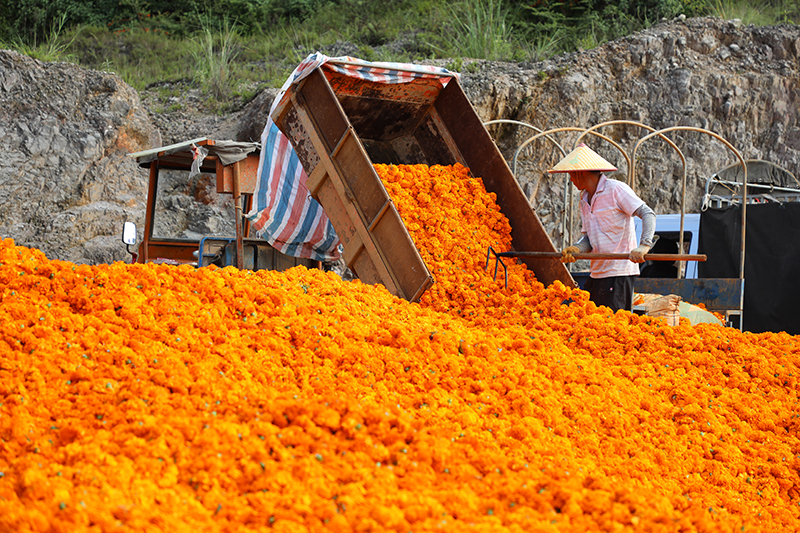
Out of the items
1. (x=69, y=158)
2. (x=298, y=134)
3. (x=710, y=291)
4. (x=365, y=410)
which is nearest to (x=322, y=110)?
(x=298, y=134)

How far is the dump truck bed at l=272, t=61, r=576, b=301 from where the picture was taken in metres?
5.21

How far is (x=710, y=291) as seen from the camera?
7305 mm

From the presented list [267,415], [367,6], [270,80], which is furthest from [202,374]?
[367,6]

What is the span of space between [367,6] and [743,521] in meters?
18.8

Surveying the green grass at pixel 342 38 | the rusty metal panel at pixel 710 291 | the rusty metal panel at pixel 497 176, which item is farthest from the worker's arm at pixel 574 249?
the green grass at pixel 342 38

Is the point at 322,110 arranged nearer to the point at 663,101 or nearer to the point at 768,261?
the point at 768,261

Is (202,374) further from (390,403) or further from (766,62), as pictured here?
(766,62)

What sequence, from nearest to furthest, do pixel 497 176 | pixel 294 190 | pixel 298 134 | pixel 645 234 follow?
pixel 645 234 → pixel 298 134 → pixel 497 176 → pixel 294 190

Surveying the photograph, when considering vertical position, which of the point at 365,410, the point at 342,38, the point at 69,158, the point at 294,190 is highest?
the point at 342,38

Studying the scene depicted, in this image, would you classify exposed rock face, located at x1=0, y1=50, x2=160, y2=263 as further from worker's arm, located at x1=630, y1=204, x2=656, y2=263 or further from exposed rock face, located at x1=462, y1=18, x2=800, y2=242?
worker's arm, located at x1=630, y1=204, x2=656, y2=263

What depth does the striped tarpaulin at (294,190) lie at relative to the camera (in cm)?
602

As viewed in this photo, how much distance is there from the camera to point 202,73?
→ 51.8ft

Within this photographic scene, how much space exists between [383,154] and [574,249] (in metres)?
2.53

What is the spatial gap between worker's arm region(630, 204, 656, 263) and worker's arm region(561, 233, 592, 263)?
514 mm
